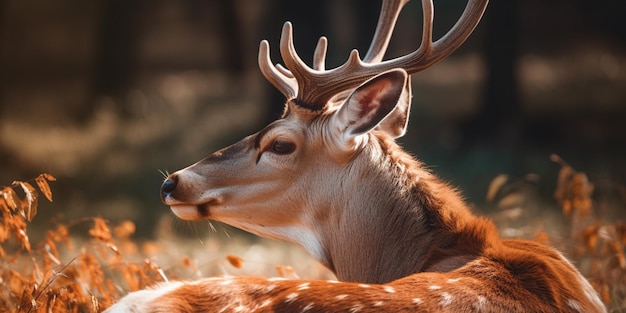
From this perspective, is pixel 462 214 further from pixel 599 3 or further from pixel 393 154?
pixel 599 3

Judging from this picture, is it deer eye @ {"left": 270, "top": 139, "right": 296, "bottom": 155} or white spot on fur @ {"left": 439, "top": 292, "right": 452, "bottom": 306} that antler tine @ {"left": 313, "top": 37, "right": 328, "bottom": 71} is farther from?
white spot on fur @ {"left": 439, "top": 292, "right": 452, "bottom": 306}

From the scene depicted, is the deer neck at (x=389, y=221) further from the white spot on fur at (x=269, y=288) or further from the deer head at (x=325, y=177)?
the white spot on fur at (x=269, y=288)

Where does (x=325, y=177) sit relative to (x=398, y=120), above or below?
below

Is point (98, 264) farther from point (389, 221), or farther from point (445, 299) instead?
point (445, 299)

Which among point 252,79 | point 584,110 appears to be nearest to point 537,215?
point 584,110

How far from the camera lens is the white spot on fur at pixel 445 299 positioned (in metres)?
3.61

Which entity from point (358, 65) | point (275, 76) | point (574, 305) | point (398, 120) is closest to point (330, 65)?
point (275, 76)

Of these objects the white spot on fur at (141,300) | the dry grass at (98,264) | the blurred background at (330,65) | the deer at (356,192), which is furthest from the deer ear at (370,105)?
the blurred background at (330,65)

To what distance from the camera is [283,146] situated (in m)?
4.97

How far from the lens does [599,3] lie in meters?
20.0

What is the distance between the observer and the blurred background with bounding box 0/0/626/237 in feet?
37.9

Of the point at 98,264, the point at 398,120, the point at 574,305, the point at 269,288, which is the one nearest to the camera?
the point at 269,288

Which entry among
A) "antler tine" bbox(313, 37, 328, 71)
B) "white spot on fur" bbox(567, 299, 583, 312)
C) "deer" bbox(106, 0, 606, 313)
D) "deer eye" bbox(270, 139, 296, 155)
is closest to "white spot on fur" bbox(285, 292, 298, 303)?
"deer" bbox(106, 0, 606, 313)

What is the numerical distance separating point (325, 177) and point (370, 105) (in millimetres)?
434
